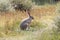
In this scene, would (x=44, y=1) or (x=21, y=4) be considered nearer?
(x=21, y=4)

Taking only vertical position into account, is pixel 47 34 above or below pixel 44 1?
above

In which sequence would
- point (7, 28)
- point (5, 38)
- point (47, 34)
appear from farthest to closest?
point (7, 28)
point (5, 38)
point (47, 34)

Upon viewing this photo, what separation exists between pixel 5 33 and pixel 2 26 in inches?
33.9

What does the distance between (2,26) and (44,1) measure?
11346 millimetres

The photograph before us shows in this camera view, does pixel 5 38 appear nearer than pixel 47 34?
No

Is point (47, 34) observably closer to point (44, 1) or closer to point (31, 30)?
point (31, 30)

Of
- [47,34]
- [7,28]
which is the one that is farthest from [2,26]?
[47,34]

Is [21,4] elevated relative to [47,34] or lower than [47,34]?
lower

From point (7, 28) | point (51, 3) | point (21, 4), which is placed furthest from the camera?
point (51, 3)

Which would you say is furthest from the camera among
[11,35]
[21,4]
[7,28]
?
[21,4]

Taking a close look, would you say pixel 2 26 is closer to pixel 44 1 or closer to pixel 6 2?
pixel 6 2

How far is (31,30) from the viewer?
12.5 m

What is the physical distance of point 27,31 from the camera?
12.3 m

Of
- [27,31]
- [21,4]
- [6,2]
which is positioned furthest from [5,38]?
[21,4]
